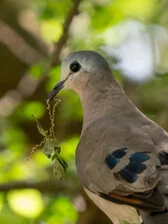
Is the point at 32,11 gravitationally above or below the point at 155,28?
above

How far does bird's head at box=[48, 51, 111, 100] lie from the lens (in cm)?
632

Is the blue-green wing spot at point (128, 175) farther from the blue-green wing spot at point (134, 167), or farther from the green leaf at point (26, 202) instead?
the green leaf at point (26, 202)

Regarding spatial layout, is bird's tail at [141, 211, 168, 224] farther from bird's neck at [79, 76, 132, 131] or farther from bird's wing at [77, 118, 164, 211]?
bird's neck at [79, 76, 132, 131]

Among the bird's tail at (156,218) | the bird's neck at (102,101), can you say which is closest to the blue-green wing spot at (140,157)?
the bird's tail at (156,218)

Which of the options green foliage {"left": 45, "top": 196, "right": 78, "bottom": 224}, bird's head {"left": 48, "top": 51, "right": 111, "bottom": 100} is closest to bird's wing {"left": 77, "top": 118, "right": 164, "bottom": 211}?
bird's head {"left": 48, "top": 51, "right": 111, "bottom": 100}

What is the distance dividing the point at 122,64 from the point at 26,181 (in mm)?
1164

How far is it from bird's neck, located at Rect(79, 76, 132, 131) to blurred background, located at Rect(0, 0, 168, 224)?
0.78m

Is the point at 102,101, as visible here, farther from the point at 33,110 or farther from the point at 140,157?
the point at 33,110

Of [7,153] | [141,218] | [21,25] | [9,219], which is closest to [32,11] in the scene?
[21,25]

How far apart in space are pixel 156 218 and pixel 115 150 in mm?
523

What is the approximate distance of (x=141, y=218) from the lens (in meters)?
5.25

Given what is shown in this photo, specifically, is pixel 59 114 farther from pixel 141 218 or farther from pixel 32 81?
pixel 141 218

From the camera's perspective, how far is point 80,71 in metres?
6.35

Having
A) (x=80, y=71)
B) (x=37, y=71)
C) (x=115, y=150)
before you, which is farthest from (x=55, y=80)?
(x=115, y=150)
